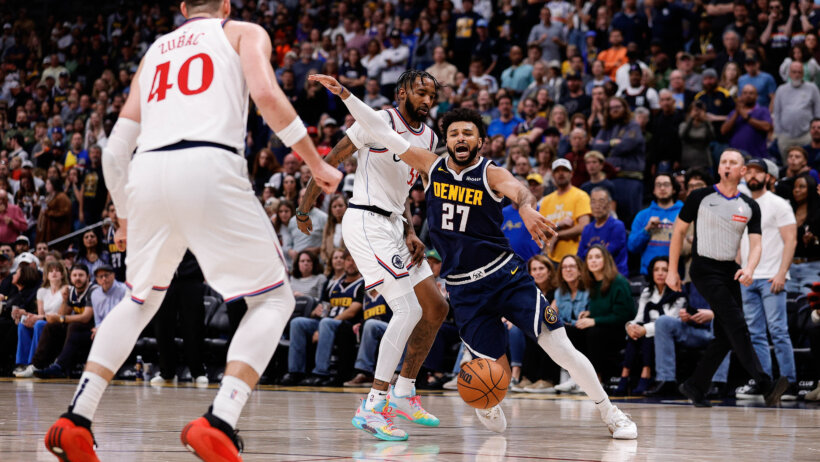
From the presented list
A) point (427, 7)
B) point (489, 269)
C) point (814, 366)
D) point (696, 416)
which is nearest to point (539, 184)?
point (814, 366)

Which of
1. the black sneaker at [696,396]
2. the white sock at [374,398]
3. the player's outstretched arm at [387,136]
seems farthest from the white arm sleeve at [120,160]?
the black sneaker at [696,396]

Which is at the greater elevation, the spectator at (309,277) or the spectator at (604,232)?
the spectator at (604,232)

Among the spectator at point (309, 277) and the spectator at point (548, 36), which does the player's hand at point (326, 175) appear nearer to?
the spectator at point (309, 277)

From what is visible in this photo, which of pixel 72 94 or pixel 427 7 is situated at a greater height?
pixel 427 7

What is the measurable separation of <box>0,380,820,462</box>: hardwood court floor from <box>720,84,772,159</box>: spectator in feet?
17.2

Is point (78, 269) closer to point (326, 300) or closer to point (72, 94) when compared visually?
point (326, 300)

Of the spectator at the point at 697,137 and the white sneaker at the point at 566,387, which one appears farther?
the spectator at the point at 697,137

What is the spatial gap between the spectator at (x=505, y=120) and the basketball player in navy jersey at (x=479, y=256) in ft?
27.9

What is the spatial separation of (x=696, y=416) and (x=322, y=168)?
4.78 meters

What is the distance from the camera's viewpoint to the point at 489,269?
6.12 meters

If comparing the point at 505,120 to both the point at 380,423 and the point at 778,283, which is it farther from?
the point at 380,423

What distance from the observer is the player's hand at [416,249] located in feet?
22.0

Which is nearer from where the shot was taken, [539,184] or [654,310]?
[654,310]

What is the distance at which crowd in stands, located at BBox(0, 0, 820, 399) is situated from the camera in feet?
34.6
